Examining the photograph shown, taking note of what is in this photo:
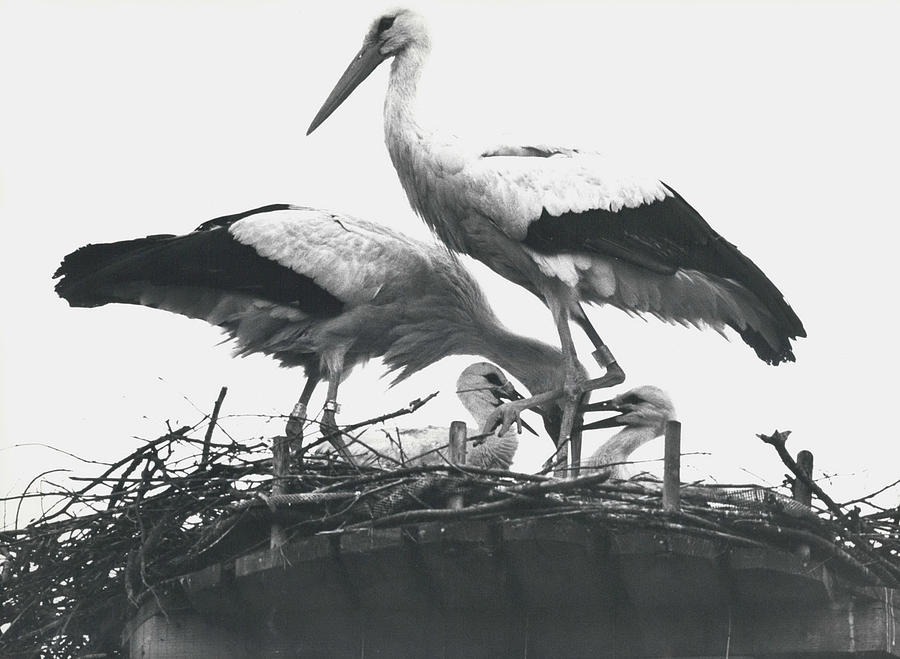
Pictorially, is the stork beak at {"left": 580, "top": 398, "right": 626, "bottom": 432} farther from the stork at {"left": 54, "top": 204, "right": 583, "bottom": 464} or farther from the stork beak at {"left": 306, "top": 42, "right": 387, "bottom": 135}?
the stork beak at {"left": 306, "top": 42, "right": 387, "bottom": 135}

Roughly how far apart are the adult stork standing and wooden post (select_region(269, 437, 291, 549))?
1.46m

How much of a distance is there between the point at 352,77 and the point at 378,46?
0.61 ft

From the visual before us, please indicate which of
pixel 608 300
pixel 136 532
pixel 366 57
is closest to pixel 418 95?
pixel 366 57

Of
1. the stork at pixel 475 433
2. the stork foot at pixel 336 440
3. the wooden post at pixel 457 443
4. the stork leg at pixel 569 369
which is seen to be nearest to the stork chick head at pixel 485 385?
the stork at pixel 475 433

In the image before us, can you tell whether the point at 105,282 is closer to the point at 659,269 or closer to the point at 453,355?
the point at 453,355

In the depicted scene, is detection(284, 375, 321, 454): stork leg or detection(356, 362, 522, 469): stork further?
detection(284, 375, 321, 454): stork leg

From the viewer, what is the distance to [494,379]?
743cm

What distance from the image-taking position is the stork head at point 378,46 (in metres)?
7.62

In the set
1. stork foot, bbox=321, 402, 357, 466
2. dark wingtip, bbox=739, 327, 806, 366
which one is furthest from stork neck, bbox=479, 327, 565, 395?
stork foot, bbox=321, 402, 357, 466

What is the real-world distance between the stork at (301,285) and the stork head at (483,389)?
0.77 feet

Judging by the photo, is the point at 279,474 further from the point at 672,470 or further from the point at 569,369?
the point at 569,369

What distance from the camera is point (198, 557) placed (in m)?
5.73

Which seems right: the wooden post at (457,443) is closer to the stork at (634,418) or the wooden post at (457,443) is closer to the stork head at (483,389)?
the stork at (634,418)

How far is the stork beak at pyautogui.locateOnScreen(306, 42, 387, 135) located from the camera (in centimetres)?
777
